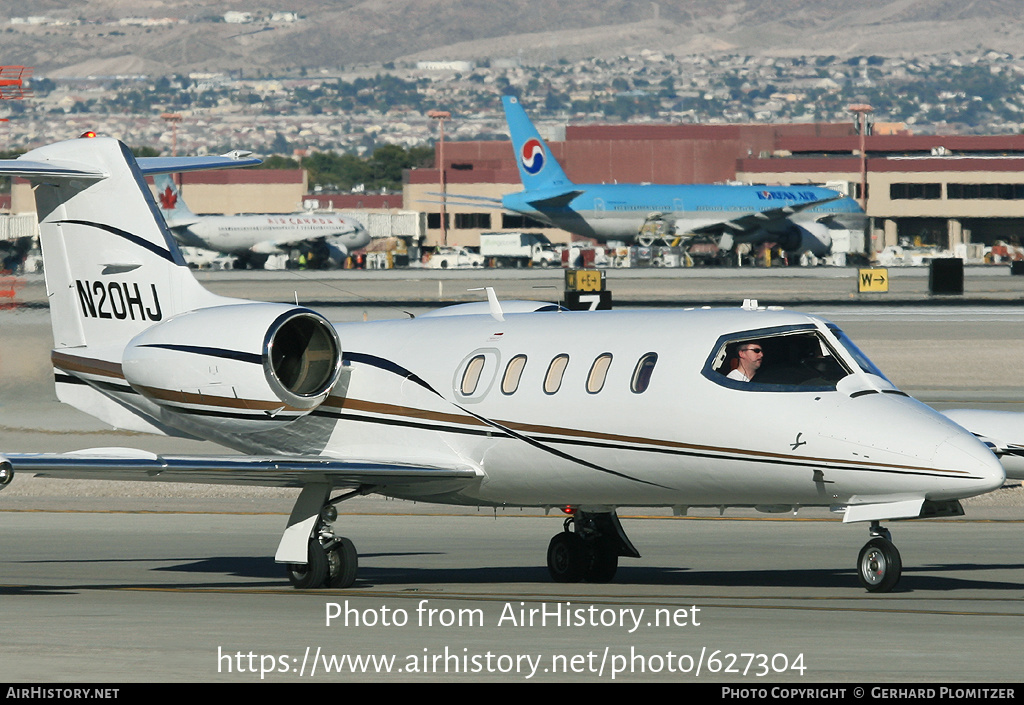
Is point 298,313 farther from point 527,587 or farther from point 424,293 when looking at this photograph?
point 424,293

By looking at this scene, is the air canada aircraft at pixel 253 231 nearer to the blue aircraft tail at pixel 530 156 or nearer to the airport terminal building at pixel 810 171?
the blue aircraft tail at pixel 530 156

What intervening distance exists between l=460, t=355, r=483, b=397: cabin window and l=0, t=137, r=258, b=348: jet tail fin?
14.1 feet

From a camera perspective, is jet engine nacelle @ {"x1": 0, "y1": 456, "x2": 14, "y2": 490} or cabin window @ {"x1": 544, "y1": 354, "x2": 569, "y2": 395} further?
cabin window @ {"x1": 544, "y1": 354, "x2": 569, "y2": 395}

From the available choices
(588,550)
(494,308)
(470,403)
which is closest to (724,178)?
(494,308)

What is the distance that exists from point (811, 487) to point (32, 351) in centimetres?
3558

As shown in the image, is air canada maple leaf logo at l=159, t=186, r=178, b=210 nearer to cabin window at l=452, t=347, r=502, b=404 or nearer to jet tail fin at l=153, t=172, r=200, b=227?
jet tail fin at l=153, t=172, r=200, b=227

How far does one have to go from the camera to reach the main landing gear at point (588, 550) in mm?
20219

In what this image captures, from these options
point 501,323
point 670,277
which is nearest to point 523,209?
point 670,277

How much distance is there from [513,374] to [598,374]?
1.23m

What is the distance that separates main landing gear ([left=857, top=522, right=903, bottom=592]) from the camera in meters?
16.6

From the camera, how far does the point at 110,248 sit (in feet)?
73.1

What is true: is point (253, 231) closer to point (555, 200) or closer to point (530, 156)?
point (530, 156)

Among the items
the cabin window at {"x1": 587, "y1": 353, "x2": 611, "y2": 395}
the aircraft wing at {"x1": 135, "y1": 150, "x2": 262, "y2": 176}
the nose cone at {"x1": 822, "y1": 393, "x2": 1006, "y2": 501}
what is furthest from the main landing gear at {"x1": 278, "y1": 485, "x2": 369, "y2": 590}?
the nose cone at {"x1": 822, "y1": 393, "x2": 1006, "y2": 501}

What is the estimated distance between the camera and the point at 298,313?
65.5 ft
